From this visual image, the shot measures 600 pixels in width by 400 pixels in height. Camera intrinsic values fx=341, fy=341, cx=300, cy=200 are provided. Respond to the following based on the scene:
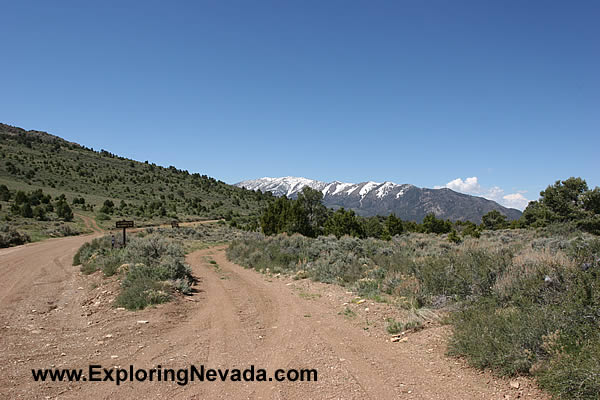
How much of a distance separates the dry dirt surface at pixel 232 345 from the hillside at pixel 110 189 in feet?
112

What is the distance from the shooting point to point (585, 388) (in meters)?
3.83

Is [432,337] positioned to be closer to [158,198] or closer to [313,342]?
[313,342]

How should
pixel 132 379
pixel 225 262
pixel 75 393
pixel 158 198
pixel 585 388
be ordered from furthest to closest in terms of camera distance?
pixel 158 198, pixel 225 262, pixel 132 379, pixel 75 393, pixel 585 388

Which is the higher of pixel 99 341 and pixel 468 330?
pixel 468 330

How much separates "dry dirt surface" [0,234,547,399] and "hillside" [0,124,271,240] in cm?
3401

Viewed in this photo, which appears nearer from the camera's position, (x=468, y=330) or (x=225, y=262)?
(x=468, y=330)

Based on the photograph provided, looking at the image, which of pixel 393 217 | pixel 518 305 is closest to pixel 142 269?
pixel 518 305

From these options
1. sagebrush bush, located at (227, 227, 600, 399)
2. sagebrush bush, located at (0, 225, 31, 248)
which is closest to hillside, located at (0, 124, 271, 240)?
sagebrush bush, located at (0, 225, 31, 248)

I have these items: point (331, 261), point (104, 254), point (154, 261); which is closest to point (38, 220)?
point (104, 254)

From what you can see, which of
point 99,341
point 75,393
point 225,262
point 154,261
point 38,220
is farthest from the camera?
point 38,220

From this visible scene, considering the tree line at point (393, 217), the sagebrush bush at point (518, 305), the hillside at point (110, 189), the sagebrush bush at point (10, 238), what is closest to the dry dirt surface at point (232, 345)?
the sagebrush bush at point (518, 305)

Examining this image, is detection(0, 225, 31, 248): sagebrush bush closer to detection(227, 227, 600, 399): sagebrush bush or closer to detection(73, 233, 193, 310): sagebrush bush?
detection(73, 233, 193, 310): sagebrush bush

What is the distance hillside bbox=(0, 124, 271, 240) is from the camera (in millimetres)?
56219

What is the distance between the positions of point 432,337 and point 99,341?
645 cm
